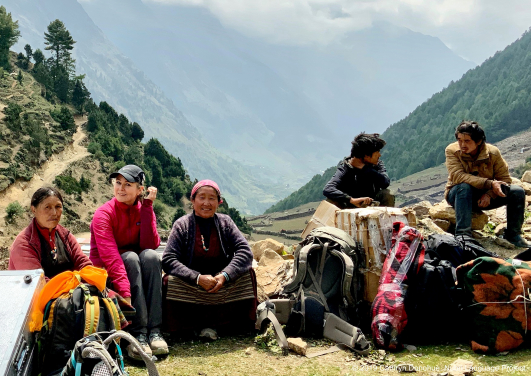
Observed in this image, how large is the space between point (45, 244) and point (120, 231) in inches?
27.2

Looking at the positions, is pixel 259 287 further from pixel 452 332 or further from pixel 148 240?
pixel 452 332

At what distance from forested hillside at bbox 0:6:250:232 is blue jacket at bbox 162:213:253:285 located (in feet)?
152

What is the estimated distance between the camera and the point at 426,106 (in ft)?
425

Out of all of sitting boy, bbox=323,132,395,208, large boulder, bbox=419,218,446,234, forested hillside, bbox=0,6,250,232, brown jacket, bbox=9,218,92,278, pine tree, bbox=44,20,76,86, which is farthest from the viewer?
pine tree, bbox=44,20,76,86

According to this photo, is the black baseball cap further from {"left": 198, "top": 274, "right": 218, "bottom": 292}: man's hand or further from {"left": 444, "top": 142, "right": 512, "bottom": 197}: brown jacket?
{"left": 444, "top": 142, "right": 512, "bottom": 197}: brown jacket

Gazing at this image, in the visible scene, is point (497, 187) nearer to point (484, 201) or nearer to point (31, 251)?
point (484, 201)

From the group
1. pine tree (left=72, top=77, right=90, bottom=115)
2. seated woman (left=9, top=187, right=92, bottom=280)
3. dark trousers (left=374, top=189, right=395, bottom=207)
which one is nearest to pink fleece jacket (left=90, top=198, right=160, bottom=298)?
seated woman (left=9, top=187, right=92, bottom=280)

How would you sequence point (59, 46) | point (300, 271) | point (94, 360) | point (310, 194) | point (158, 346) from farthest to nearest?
point (310, 194) < point (59, 46) < point (300, 271) < point (158, 346) < point (94, 360)

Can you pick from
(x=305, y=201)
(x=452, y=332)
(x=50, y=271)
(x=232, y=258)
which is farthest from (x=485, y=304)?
(x=305, y=201)

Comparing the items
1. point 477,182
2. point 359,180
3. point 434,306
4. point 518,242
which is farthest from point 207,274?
point 518,242

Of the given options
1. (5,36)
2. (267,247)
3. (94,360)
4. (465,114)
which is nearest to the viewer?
(94,360)

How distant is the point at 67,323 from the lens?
317cm

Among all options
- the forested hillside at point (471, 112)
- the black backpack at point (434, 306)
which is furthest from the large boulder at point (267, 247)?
the forested hillside at point (471, 112)

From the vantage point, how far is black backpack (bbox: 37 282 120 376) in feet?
10.1
